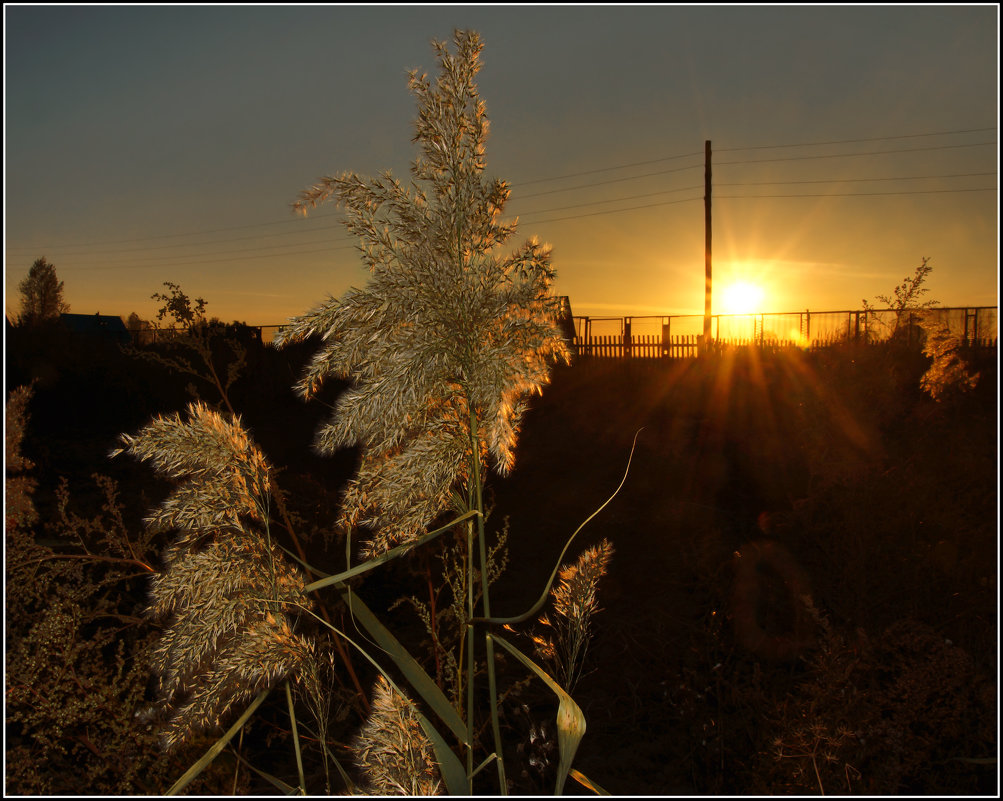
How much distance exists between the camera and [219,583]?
141 cm

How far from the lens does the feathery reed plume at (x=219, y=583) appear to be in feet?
4.41

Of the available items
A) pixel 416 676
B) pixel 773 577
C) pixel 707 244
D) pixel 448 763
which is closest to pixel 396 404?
pixel 416 676

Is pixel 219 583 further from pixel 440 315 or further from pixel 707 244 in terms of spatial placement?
pixel 707 244

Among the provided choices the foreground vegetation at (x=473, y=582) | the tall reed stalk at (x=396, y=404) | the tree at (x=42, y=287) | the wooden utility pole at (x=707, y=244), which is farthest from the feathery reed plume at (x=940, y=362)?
the tree at (x=42, y=287)

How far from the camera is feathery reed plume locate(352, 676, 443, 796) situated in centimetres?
120

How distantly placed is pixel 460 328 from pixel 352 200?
35 centimetres

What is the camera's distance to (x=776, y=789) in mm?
3281

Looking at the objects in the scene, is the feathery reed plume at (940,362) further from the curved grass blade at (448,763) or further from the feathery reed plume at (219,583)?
the feathery reed plume at (219,583)

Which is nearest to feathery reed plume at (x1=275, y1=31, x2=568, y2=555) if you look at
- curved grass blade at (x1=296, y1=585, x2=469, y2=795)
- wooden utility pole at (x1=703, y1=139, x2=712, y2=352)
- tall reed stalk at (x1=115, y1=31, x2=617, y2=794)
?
tall reed stalk at (x1=115, y1=31, x2=617, y2=794)

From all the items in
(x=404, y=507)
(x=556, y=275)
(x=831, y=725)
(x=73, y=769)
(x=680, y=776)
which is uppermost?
(x=556, y=275)

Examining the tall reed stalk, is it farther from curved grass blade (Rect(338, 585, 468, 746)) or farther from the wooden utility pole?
the wooden utility pole

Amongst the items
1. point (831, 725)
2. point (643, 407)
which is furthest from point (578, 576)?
point (643, 407)

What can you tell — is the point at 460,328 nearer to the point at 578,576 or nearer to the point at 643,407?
the point at 578,576

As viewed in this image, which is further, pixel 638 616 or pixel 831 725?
pixel 638 616
